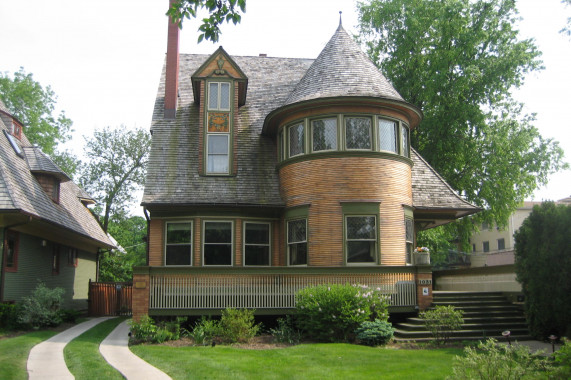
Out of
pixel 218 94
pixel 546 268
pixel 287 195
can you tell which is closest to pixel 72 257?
pixel 218 94

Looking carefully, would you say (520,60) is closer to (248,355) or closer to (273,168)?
(273,168)

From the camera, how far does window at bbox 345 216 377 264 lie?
1673 cm

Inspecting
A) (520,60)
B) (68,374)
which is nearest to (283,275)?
(68,374)

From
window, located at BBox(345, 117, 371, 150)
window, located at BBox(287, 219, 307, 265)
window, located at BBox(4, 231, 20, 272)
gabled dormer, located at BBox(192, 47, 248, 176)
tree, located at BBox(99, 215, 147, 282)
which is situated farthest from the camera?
tree, located at BBox(99, 215, 147, 282)

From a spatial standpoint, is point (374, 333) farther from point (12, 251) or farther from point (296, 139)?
point (12, 251)

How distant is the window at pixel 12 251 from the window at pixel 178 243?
521 centimetres

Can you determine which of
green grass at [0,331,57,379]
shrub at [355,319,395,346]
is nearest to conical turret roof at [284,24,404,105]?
shrub at [355,319,395,346]

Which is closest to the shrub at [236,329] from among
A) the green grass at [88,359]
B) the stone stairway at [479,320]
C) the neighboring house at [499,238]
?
the green grass at [88,359]

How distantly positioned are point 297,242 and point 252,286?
2.95 metres

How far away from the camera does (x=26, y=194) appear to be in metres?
18.5

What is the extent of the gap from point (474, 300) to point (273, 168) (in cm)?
826

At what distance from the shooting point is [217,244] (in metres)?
18.3

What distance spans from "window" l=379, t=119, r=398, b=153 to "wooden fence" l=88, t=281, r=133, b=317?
14778 millimetres

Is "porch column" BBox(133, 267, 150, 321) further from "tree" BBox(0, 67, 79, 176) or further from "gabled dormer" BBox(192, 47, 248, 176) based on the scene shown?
"tree" BBox(0, 67, 79, 176)
